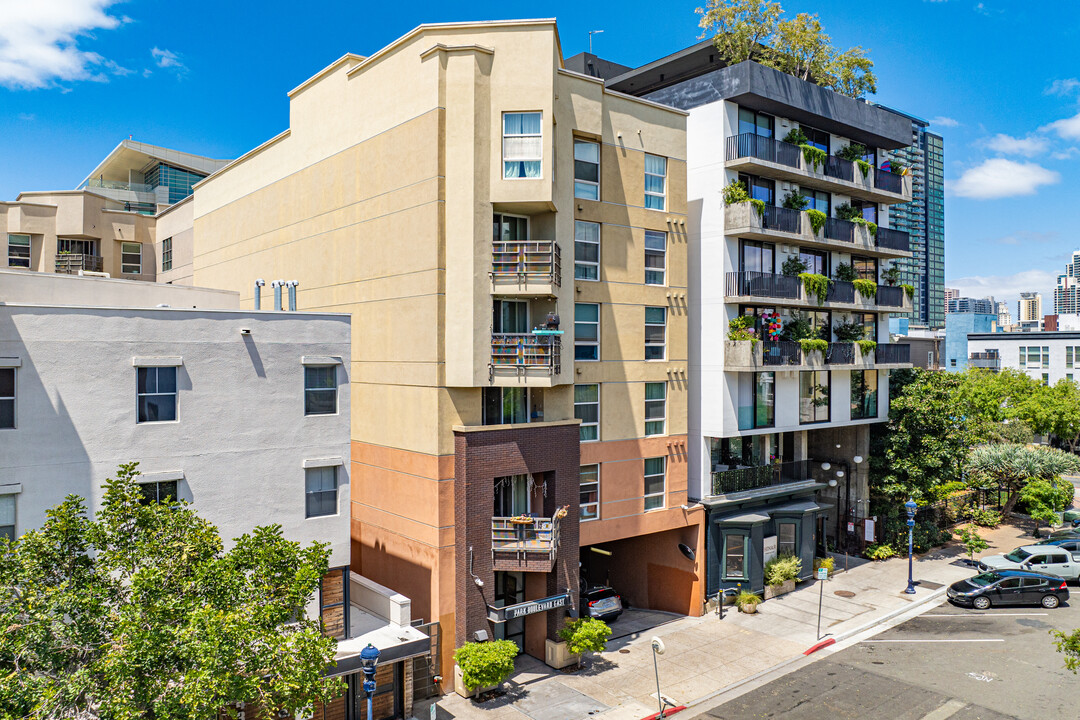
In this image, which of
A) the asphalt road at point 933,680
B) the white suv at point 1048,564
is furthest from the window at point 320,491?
the white suv at point 1048,564

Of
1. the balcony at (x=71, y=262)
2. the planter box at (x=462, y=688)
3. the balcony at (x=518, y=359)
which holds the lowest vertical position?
the planter box at (x=462, y=688)

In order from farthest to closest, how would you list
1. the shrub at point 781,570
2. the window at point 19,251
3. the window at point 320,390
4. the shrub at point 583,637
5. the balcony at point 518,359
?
the window at point 19,251 < the shrub at point 781,570 < the shrub at point 583,637 < the balcony at point 518,359 < the window at point 320,390

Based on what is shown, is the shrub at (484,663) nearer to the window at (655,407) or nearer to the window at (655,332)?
the window at (655,407)

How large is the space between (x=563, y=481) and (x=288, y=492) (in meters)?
9.30

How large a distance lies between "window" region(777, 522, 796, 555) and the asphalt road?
18.4ft

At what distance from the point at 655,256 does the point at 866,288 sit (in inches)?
537

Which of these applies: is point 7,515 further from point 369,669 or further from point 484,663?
point 484,663

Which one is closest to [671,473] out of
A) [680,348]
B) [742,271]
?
[680,348]

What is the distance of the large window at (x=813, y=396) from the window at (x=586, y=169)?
14392 mm

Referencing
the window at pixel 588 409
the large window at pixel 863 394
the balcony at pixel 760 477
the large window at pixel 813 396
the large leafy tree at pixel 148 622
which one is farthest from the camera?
the large window at pixel 863 394

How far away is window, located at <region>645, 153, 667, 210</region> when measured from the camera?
28109 mm

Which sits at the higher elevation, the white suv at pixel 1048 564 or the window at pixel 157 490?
the window at pixel 157 490

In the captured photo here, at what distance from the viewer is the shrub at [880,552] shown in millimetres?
36812

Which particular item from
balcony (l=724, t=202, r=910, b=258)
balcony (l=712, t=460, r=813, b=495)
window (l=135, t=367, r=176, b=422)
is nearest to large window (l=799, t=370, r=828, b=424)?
balcony (l=712, t=460, r=813, b=495)
